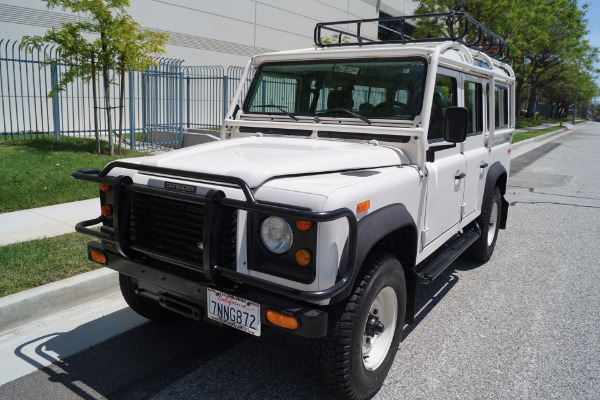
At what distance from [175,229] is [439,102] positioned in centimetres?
238

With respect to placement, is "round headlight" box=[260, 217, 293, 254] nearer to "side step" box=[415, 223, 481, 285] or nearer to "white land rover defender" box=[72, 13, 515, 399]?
"white land rover defender" box=[72, 13, 515, 399]

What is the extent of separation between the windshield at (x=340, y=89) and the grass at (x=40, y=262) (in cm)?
214

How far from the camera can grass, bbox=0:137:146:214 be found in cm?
704

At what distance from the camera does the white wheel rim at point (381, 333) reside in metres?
3.11

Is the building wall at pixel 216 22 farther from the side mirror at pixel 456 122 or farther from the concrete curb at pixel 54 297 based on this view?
the side mirror at pixel 456 122

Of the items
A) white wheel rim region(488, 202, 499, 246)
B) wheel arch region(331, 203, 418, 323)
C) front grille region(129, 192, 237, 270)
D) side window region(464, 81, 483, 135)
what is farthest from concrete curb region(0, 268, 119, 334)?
white wheel rim region(488, 202, 499, 246)

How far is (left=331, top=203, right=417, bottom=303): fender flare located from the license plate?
0.43 meters

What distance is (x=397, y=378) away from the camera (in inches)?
132

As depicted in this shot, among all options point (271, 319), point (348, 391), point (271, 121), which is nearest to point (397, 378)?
point (348, 391)

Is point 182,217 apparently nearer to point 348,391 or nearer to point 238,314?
point 238,314

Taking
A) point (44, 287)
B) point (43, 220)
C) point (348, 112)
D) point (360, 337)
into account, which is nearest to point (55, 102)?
point (43, 220)

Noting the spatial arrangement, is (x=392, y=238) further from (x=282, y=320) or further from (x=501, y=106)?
(x=501, y=106)

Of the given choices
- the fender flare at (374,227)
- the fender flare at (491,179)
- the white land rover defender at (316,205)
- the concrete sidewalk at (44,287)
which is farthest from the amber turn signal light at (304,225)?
the fender flare at (491,179)

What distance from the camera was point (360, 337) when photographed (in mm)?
2795
